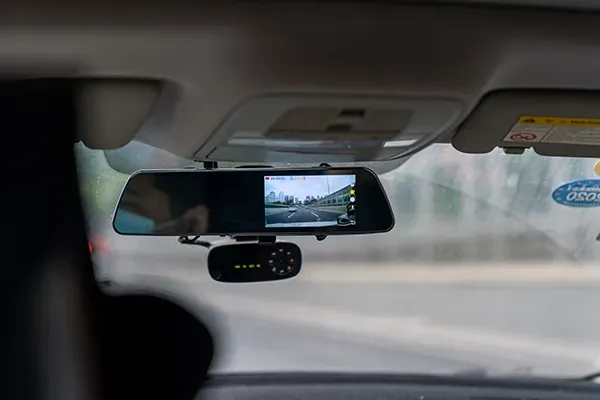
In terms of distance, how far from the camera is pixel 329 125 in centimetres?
160

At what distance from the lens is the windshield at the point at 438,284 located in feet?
11.4

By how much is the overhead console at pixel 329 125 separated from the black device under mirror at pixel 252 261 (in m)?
0.48

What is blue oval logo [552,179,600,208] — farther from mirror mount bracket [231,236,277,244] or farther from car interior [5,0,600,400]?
mirror mount bracket [231,236,277,244]

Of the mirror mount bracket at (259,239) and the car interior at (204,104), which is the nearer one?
the car interior at (204,104)

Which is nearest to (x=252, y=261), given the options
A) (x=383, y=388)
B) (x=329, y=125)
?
(x=329, y=125)

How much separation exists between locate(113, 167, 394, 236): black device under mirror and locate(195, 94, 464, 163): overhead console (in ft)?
0.25

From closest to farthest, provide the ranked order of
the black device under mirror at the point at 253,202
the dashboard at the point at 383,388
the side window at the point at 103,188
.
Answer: the black device under mirror at the point at 253,202 < the side window at the point at 103,188 < the dashboard at the point at 383,388

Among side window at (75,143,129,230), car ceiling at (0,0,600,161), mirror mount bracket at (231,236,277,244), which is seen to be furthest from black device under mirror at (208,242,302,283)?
car ceiling at (0,0,600,161)

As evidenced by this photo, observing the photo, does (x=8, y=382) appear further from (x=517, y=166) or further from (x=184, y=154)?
(x=517, y=166)

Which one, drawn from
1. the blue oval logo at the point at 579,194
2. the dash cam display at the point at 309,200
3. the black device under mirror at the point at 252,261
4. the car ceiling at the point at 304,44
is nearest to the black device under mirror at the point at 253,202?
the dash cam display at the point at 309,200

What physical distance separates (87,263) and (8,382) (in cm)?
28

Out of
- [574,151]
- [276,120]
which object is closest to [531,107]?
[574,151]

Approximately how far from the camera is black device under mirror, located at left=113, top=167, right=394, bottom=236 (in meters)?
1.96

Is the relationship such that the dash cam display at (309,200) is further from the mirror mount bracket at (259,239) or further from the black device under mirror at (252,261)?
the black device under mirror at (252,261)
